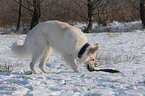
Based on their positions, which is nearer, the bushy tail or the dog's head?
the dog's head

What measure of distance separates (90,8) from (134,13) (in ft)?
23.7

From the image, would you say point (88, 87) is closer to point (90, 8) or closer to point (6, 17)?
point (90, 8)

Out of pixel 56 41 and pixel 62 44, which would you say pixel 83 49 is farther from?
pixel 56 41

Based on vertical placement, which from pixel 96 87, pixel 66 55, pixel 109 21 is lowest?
pixel 96 87

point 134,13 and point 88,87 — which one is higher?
point 134,13

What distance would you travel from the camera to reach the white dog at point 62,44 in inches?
192

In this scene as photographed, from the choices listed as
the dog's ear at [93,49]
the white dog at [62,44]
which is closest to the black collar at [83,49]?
the white dog at [62,44]

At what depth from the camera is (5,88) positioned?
2943mm

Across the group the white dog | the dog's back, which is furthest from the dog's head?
the dog's back

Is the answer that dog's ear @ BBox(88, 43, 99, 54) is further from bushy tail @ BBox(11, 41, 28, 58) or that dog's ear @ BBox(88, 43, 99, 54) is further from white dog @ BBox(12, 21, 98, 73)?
bushy tail @ BBox(11, 41, 28, 58)

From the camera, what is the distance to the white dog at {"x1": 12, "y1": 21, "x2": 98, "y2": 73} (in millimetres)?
4883

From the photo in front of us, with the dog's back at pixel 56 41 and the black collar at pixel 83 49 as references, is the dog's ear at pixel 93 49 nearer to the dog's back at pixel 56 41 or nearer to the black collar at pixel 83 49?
the black collar at pixel 83 49

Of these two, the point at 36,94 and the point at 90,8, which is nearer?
the point at 36,94

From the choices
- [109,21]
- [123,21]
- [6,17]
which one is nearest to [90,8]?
[109,21]
